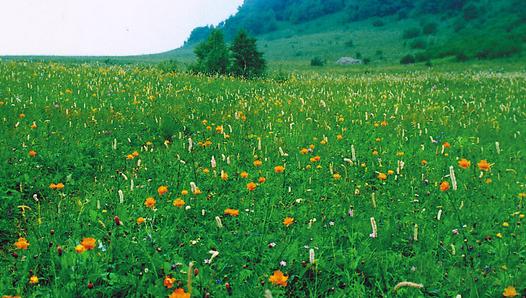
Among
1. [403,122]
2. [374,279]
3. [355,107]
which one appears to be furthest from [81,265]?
[355,107]

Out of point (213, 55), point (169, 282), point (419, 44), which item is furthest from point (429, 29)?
point (169, 282)

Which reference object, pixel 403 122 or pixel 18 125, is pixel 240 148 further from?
pixel 403 122

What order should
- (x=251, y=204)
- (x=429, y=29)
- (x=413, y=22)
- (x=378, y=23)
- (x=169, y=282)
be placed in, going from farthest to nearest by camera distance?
(x=378, y=23) < (x=413, y=22) < (x=429, y=29) < (x=251, y=204) < (x=169, y=282)

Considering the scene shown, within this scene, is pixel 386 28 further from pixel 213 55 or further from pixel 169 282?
pixel 169 282

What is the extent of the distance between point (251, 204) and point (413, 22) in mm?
108962

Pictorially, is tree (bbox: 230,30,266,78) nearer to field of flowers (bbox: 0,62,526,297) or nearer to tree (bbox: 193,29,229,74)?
tree (bbox: 193,29,229,74)

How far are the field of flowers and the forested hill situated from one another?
33.8 m

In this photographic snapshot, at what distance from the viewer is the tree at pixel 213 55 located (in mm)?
21078

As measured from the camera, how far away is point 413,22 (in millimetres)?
101250

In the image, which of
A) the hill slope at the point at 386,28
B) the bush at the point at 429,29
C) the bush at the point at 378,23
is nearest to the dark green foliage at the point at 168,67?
the hill slope at the point at 386,28

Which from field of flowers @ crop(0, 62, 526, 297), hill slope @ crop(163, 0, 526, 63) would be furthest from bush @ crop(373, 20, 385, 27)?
field of flowers @ crop(0, 62, 526, 297)

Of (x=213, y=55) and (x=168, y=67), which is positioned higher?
(x=213, y=55)

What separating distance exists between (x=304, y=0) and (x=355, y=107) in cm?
15639

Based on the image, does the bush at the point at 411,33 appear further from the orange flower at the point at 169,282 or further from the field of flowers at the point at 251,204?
the orange flower at the point at 169,282
